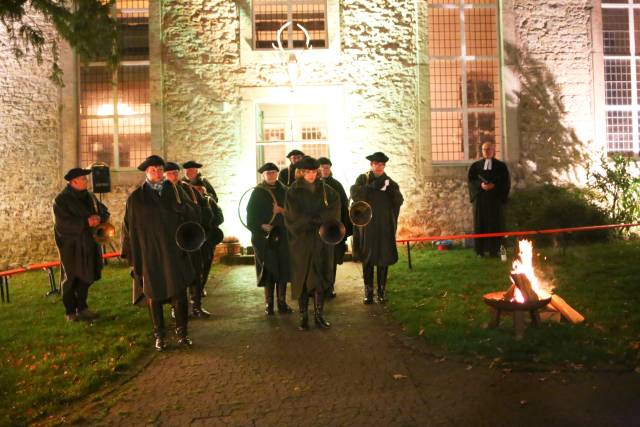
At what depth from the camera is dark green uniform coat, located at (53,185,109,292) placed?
7.27 meters

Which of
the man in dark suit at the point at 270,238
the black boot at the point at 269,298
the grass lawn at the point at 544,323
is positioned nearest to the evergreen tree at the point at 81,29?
the man in dark suit at the point at 270,238

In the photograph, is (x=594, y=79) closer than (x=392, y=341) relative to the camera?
No

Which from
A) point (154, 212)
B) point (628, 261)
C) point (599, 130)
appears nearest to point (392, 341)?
point (154, 212)

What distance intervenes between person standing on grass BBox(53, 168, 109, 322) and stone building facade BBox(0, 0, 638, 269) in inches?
209

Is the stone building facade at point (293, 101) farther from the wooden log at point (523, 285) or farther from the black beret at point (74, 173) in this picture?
the wooden log at point (523, 285)

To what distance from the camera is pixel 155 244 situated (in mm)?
5969

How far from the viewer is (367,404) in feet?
14.7

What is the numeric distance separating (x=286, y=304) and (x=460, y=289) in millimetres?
2375

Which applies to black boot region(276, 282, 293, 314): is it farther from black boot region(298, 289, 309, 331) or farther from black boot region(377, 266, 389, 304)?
black boot region(377, 266, 389, 304)

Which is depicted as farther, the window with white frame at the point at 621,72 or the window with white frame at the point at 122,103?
the window with white frame at the point at 621,72

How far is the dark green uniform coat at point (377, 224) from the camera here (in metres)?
7.90

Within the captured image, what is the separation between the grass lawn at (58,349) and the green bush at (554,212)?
7442 millimetres

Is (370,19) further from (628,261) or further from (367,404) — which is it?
(367,404)

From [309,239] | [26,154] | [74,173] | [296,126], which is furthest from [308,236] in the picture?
[26,154]
